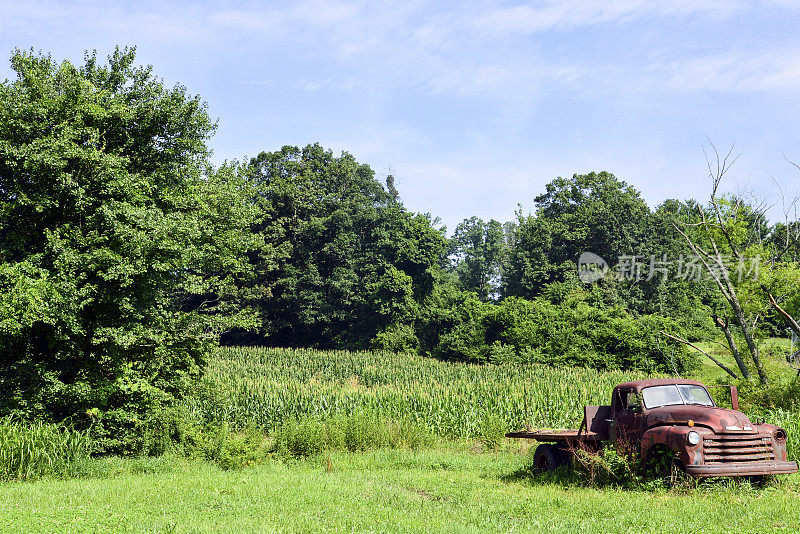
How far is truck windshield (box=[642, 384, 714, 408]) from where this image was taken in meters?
11.2

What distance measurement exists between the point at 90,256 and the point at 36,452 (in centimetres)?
516

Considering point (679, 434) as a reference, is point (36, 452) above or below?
below

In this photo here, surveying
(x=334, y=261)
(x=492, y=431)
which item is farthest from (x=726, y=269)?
(x=334, y=261)

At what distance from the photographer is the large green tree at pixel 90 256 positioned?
16.1m

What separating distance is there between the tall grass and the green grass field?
1.44 feet

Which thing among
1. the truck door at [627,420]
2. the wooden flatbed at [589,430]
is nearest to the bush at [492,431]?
the wooden flatbed at [589,430]

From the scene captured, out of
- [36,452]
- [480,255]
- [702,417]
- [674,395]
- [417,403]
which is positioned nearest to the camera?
[702,417]

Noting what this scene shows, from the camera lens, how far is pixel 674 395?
37.0 feet

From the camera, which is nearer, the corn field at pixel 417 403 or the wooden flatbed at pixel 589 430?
the wooden flatbed at pixel 589 430

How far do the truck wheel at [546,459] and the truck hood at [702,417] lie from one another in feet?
8.13

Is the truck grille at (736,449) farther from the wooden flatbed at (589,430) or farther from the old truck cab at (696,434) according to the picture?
the wooden flatbed at (589,430)

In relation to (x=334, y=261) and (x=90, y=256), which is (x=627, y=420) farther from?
(x=334, y=261)

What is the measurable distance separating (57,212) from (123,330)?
4259mm

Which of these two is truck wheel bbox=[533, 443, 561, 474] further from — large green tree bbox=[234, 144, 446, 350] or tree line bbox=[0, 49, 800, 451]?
large green tree bbox=[234, 144, 446, 350]
